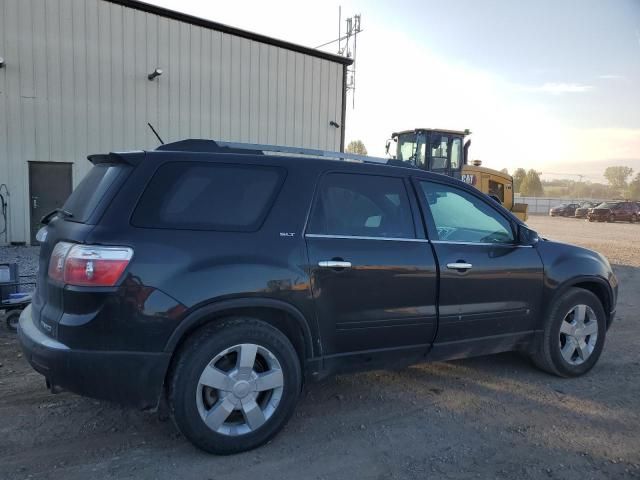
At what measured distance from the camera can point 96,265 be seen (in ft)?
9.21

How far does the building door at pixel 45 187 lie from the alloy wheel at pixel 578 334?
1265 centimetres

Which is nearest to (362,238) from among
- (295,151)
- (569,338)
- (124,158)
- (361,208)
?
(361,208)

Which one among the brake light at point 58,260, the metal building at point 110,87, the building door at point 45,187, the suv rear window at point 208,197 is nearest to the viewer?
the brake light at point 58,260

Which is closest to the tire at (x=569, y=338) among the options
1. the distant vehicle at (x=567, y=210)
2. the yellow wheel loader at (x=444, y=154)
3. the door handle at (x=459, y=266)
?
the door handle at (x=459, y=266)

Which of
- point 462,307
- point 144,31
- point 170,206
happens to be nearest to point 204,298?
point 170,206

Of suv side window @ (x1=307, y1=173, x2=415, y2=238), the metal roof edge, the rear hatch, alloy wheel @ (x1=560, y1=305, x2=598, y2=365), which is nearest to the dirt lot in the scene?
alloy wheel @ (x1=560, y1=305, x2=598, y2=365)

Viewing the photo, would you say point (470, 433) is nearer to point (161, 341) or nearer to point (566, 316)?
point (566, 316)

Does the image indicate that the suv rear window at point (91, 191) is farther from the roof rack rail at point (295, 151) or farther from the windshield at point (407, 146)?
the windshield at point (407, 146)

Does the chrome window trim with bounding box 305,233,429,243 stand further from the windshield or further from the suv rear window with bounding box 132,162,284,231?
the windshield

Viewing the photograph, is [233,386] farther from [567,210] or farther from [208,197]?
[567,210]

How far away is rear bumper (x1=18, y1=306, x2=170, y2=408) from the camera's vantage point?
2832 mm

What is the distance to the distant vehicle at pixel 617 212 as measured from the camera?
38.5 metres

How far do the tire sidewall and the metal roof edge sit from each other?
13.3 meters

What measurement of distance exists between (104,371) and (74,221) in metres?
0.93
